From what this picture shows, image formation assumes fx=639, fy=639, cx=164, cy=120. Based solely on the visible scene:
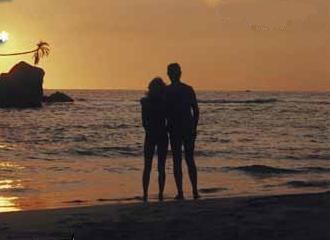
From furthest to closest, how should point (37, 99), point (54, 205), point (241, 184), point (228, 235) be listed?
point (37, 99) → point (241, 184) → point (54, 205) → point (228, 235)

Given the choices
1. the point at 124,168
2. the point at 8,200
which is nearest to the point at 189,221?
the point at 8,200

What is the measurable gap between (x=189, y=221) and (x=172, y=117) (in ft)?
8.94

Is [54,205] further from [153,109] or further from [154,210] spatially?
[154,210]

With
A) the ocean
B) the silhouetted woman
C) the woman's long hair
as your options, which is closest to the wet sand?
the silhouetted woman

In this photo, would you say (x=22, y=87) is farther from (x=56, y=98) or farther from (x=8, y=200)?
(x=8, y=200)

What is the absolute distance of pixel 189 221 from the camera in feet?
22.5

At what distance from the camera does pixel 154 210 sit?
7.71 meters

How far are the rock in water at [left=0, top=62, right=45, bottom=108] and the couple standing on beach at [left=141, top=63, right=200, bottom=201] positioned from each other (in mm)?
53878

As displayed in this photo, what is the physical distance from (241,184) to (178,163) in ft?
15.3

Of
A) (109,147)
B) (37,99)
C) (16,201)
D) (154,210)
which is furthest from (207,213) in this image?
(37,99)

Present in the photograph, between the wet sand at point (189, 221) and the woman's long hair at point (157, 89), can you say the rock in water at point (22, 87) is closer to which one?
the woman's long hair at point (157, 89)

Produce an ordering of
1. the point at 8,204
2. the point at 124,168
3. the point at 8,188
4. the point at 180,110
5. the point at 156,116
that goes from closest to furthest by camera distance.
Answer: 1. the point at 180,110
2. the point at 156,116
3. the point at 8,204
4. the point at 8,188
5. the point at 124,168

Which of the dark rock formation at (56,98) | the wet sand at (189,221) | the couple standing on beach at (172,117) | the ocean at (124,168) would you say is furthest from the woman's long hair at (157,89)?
the dark rock formation at (56,98)

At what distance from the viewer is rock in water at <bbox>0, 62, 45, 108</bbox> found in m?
62.0
